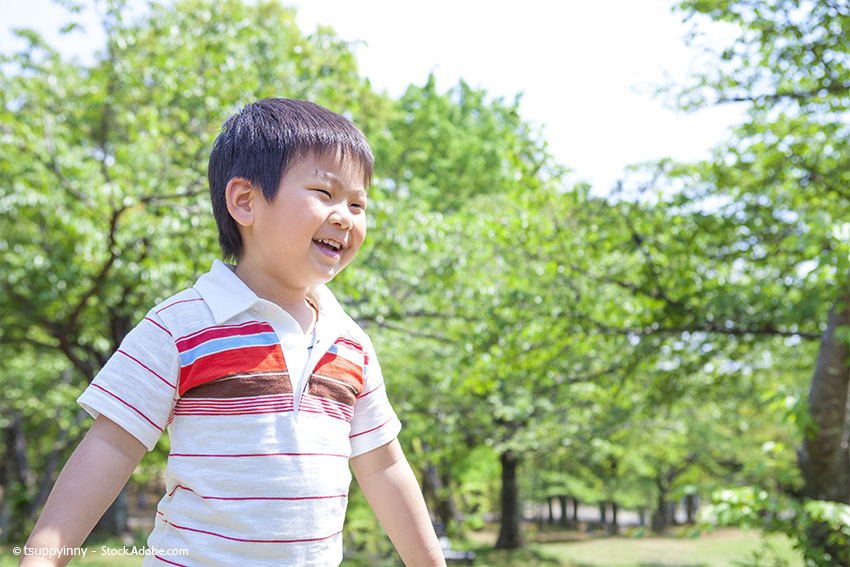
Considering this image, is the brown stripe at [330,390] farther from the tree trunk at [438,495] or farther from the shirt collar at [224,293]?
the tree trunk at [438,495]

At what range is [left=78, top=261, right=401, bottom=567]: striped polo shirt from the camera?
1240 mm

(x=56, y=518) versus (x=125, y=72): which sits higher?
(x=125, y=72)

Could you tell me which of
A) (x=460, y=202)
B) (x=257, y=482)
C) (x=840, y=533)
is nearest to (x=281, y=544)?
(x=257, y=482)

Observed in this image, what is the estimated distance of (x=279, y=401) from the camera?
130 cm

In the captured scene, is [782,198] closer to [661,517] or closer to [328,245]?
[328,245]

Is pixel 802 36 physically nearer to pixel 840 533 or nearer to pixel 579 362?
pixel 840 533

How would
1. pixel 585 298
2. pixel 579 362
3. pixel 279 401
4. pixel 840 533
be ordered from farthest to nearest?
pixel 579 362 < pixel 585 298 < pixel 840 533 < pixel 279 401

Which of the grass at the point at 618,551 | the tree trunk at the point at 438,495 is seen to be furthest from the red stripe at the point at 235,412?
the tree trunk at the point at 438,495

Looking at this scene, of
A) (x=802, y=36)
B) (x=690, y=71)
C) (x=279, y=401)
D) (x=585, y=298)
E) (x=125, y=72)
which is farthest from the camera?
(x=125, y=72)

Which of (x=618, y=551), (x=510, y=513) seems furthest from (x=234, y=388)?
(x=618, y=551)

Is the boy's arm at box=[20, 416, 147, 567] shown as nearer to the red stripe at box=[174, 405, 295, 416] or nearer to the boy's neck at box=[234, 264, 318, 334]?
the red stripe at box=[174, 405, 295, 416]

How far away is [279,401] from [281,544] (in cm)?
25

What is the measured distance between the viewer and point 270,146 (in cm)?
138

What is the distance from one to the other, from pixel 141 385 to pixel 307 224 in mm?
417
